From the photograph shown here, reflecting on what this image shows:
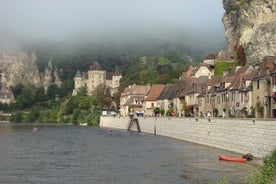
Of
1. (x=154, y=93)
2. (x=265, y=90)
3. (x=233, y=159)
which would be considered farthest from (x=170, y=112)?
(x=233, y=159)

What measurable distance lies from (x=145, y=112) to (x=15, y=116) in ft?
297

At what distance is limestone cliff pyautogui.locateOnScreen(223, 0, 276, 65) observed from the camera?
84.5 metres

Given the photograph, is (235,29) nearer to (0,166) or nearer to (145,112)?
(145,112)

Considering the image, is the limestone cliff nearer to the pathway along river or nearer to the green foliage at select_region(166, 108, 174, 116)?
the green foliage at select_region(166, 108, 174, 116)

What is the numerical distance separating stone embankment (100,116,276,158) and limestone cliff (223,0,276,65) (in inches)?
831

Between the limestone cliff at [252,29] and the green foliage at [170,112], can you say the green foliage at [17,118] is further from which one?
the limestone cliff at [252,29]

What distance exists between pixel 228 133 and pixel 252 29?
47005 mm

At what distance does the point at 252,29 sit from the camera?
91.6 meters

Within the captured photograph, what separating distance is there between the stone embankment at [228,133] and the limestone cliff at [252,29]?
21.1 m

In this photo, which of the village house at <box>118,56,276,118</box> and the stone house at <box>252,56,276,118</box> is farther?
the village house at <box>118,56,276,118</box>

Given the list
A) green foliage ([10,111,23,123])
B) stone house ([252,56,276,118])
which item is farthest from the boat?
green foliage ([10,111,23,123])

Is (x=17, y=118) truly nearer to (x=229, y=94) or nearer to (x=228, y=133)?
(x=229, y=94)

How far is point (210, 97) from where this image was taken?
265 ft

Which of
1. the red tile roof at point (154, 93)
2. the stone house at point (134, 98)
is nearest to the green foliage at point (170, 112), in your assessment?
the red tile roof at point (154, 93)
